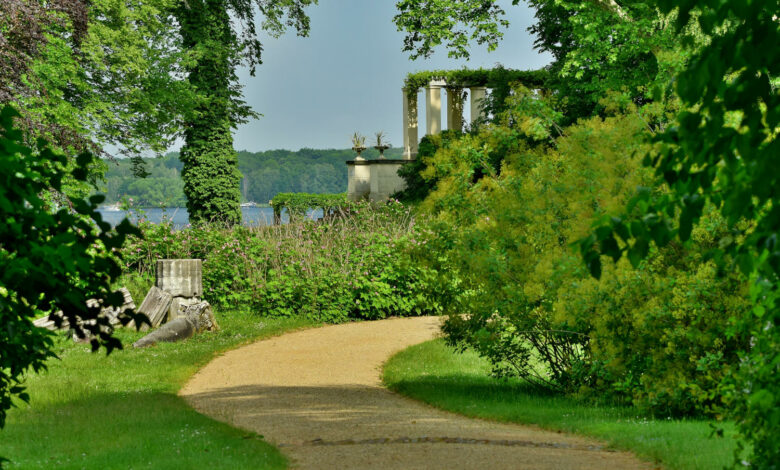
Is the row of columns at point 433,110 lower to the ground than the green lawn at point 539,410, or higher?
higher

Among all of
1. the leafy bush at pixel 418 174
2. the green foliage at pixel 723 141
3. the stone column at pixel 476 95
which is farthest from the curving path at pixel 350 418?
the stone column at pixel 476 95

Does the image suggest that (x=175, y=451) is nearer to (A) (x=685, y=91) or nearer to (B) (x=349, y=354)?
(A) (x=685, y=91)

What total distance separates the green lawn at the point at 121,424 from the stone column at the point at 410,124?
2055 cm

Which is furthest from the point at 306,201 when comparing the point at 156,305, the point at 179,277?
the point at 156,305

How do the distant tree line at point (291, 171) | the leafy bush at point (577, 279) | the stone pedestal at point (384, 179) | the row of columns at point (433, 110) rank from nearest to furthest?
the leafy bush at point (577, 279) < the row of columns at point (433, 110) < the stone pedestal at point (384, 179) < the distant tree line at point (291, 171)

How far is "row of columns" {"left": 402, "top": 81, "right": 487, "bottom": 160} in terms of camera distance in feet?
102

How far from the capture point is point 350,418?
838cm

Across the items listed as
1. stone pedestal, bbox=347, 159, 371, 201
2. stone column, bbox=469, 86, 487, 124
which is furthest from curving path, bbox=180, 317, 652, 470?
stone pedestal, bbox=347, 159, 371, 201

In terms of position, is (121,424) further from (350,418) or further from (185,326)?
(185,326)

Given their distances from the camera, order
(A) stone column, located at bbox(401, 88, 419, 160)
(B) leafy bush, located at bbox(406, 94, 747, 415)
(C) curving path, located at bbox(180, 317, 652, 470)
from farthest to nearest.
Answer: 1. (A) stone column, located at bbox(401, 88, 419, 160)
2. (B) leafy bush, located at bbox(406, 94, 747, 415)
3. (C) curving path, located at bbox(180, 317, 652, 470)

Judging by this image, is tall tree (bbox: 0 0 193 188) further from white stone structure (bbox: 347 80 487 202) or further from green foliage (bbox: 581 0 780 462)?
green foliage (bbox: 581 0 780 462)

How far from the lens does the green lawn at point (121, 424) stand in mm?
6320

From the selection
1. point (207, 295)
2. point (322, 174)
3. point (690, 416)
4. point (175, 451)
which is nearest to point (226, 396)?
point (175, 451)

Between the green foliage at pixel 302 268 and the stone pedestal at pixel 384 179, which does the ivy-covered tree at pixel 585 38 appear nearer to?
the green foliage at pixel 302 268
